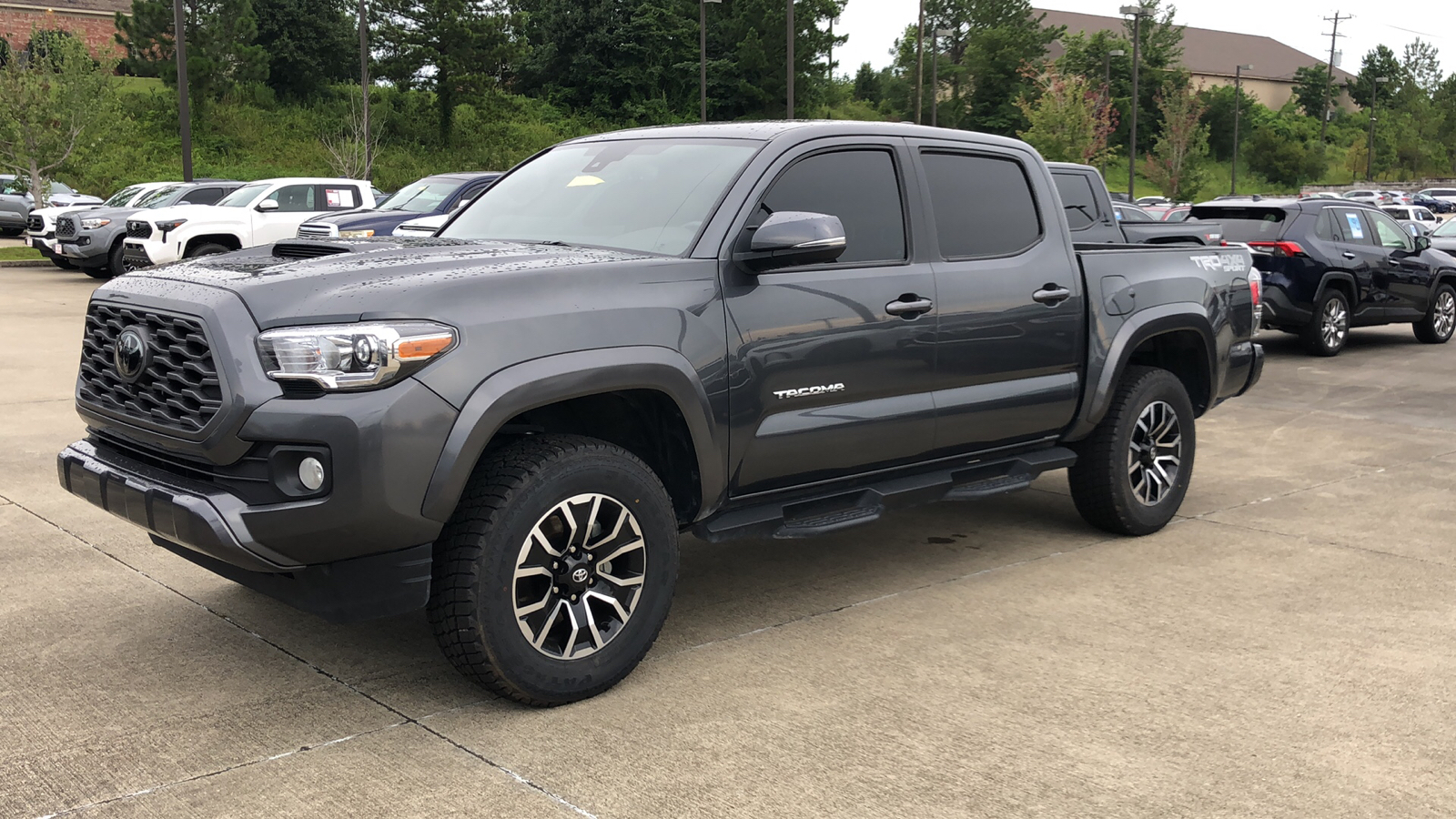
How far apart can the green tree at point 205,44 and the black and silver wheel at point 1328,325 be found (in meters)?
45.3

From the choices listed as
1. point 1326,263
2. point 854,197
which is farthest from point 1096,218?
point 854,197

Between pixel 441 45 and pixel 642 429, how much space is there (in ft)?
176

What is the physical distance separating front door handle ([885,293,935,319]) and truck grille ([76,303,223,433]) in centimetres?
244

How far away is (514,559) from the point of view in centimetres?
374

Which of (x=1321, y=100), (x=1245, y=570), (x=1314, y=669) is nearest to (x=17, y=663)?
(x=1314, y=669)

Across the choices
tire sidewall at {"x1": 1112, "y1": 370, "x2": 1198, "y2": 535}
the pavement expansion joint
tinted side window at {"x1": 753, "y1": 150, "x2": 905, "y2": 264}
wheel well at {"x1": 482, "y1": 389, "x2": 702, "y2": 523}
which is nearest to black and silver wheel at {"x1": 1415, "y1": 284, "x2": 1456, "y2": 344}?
tire sidewall at {"x1": 1112, "y1": 370, "x2": 1198, "y2": 535}

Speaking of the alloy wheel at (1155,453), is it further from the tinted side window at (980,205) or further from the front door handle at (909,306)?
the front door handle at (909,306)

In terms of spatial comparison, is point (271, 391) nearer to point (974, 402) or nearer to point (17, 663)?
point (17, 663)

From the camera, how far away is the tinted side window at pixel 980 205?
5.23m

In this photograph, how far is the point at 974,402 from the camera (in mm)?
5156

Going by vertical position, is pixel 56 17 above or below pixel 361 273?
above

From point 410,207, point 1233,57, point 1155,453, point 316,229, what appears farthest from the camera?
point 1233,57

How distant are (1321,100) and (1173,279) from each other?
389ft

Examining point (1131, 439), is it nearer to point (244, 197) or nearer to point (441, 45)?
point (244, 197)
